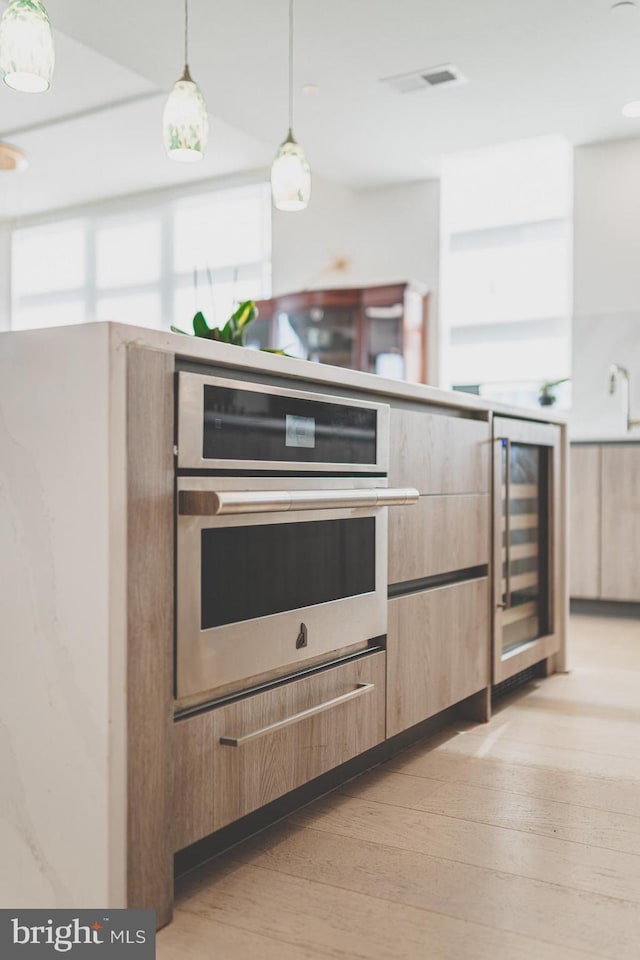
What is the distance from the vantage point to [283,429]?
4.79 ft

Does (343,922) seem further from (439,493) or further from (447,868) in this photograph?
(439,493)

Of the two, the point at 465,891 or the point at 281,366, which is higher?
the point at 281,366

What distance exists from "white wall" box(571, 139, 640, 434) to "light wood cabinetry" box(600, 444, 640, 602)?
64 centimetres

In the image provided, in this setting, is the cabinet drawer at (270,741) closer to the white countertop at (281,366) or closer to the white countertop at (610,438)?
the white countertop at (281,366)

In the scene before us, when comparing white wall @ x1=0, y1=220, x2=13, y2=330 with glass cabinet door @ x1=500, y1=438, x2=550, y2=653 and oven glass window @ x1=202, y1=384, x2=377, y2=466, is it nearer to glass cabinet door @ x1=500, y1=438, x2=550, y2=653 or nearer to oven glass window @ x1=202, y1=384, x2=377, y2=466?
glass cabinet door @ x1=500, y1=438, x2=550, y2=653

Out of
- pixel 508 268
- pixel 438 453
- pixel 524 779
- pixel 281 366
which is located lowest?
pixel 524 779

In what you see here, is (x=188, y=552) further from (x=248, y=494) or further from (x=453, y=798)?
(x=453, y=798)

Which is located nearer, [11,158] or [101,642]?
[101,642]

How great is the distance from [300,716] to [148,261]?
21.4ft

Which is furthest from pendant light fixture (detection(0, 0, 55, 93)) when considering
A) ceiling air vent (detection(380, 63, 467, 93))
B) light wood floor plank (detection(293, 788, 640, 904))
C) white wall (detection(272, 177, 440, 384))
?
white wall (detection(272, 177, 440, 384))

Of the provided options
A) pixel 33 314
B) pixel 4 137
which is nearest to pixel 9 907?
pixel 4 137

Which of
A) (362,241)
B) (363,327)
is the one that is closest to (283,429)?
(363,327)

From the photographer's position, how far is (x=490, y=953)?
3.79ft

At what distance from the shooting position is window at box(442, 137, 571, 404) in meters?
5.49
